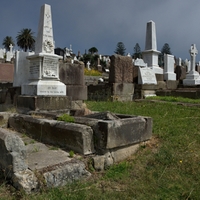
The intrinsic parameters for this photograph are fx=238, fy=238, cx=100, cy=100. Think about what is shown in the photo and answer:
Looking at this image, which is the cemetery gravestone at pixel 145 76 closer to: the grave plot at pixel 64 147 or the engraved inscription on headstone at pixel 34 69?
the engraved inscription on headstone at pixel 34 69

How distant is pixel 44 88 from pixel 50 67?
1.88 feet

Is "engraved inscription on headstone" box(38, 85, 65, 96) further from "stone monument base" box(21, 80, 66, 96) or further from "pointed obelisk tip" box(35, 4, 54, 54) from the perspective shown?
"pointed obelisk tip" box(35, 4, 54, 54)

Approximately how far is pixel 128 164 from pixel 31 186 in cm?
129

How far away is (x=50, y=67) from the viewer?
5605 millimetres

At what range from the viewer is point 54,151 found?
10.2ft

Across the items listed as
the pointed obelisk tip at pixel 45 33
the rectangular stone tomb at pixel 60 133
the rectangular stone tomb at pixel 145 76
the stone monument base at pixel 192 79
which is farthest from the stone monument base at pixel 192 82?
the rectangular stone tomb at pixel 60 133

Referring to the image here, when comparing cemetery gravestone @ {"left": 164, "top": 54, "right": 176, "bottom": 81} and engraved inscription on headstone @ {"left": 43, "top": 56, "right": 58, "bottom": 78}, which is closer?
engraved inscription on headstone @ {"left": 43, "top": 56, "right": 58, "bottom": 78}

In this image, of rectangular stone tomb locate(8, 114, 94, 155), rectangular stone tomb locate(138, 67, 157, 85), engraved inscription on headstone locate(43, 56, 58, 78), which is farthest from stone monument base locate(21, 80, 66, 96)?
rectangular stone tomb locate(138, 67, 157, 85)

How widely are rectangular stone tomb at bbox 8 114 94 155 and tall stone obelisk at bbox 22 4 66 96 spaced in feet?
4.27

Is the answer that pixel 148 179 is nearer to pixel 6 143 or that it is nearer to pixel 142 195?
pixel 142 195

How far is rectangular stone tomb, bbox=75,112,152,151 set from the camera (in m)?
2.99

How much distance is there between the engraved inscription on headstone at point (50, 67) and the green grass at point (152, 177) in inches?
114

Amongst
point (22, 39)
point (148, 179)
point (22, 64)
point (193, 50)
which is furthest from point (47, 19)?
point (22, 39)

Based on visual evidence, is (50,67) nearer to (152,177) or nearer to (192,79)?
(152,177)
